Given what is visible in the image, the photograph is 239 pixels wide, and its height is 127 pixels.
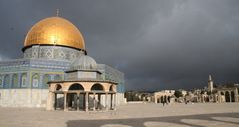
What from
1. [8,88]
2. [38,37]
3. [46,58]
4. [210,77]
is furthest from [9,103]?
[210,77]

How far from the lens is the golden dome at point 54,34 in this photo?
126ft

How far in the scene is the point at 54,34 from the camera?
3884 cm

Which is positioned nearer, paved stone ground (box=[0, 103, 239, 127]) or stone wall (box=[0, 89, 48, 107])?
paved stone ground (box=[0, 103, 239, 127])

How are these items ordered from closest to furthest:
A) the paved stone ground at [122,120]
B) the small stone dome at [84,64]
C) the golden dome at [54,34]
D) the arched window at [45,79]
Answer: the paved stone ground at [122,120], the small stone dome at [84,64], the arched window at [45,79], the golden dome at [54,34]

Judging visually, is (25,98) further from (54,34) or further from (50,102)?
(54,34)

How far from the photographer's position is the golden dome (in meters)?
38.5

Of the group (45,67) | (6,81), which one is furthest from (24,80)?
(45,67)

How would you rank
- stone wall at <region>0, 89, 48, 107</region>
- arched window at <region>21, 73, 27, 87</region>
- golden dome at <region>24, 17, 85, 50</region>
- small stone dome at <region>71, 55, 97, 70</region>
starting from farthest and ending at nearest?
golden dome at <region>24, 17, 85, 50</region>, arched window at <region>21, 73, 27, 87</region>, stone wall at <region>0, 89, 48, 107</region>, small stone dome at <region>71, 55, 97, 70</region>

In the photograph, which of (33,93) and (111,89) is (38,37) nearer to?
(33,93)

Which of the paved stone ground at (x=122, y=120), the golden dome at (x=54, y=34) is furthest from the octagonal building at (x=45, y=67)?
the paved stone ground at (x=122, y=120)

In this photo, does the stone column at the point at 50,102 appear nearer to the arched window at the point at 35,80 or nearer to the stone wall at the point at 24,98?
the stone wall at the point at 24,98

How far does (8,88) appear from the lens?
33.9 metres

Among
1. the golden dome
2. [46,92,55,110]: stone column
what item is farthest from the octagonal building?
[46,92,55,110]: stone column

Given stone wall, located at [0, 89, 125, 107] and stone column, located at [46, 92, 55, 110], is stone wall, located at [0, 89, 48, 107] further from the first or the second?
stone column, located at [46, 92, 55, 110]
